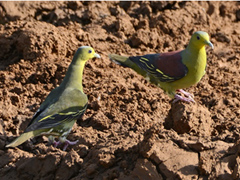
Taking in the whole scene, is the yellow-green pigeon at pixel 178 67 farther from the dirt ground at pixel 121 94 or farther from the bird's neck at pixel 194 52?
the dirt ground at pixel 121 94

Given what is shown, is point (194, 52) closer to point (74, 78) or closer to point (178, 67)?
point (178, 67)

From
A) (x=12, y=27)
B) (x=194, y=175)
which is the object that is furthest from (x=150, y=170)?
(x=12, y=27)

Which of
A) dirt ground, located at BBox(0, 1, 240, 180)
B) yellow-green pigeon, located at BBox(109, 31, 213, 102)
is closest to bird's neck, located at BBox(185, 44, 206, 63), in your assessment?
yellow-green pigeon, located at BBox(109, 31, 213, 102)

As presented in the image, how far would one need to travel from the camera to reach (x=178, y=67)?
6.96m

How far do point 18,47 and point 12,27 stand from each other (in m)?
0.74

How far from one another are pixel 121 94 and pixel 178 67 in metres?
0.98

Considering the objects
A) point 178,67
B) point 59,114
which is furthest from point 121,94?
point 59,114

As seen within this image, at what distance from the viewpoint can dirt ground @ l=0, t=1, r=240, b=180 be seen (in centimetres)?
496

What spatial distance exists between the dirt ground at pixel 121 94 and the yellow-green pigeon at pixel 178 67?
0.85 ft

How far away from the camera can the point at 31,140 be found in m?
6.54

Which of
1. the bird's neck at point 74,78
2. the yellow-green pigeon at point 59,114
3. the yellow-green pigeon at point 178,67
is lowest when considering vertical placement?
the yellow-green pigeon at point 59,114

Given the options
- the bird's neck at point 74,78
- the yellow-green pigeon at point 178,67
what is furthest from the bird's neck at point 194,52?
the bird's neck at point 74,78

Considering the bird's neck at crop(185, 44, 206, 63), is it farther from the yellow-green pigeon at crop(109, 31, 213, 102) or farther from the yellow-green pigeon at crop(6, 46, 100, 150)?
the yellow-green pigeon at crop(6, 46, 100, 150)

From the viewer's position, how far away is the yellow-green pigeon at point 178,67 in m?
6.89
